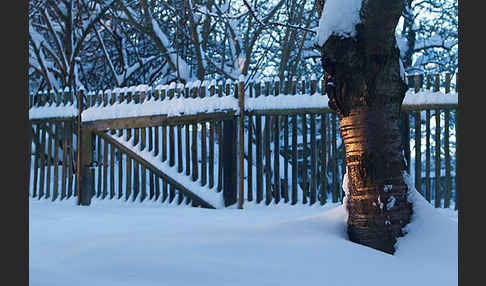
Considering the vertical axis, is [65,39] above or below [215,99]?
above

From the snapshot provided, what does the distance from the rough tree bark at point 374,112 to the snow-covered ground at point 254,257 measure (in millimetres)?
205

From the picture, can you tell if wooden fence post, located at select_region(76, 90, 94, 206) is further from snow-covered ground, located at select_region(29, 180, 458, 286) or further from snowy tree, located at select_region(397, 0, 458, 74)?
snowy tree, located at select_region(397, 0, 458, 74)

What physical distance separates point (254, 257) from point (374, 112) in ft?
4.46

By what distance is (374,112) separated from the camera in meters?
3.34

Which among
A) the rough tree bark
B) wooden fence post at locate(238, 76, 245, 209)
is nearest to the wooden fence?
wooden fence post at locate(238, 76, 245, 209)

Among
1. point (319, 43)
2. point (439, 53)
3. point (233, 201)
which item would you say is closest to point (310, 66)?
point (439, 53)

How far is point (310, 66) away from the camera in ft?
45.8

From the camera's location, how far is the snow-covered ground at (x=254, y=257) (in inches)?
101

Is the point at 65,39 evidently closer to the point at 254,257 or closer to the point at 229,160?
the point at 229,160

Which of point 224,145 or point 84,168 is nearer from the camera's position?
point 224,145

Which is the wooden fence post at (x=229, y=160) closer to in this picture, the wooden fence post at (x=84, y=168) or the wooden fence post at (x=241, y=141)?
the wooden fence post at (x=241, y=141)

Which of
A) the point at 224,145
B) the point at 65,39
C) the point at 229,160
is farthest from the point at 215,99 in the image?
the point at 65,39

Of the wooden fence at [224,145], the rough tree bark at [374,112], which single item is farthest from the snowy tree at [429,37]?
the rough tree bark at [374,112]

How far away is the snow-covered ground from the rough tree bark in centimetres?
20
